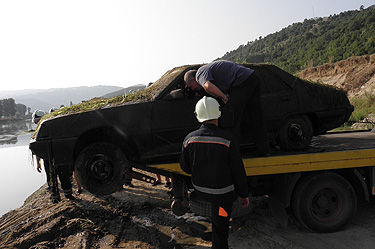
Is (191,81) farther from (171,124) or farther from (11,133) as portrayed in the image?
(11,133)

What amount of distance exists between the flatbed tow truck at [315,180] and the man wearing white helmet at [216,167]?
3.08 feet

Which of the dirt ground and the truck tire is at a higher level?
the truck tire

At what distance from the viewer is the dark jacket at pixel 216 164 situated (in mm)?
2307

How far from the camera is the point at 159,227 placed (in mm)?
3979

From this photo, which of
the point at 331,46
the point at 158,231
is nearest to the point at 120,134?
the point at 158,231

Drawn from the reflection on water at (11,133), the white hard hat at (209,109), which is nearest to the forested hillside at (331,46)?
the white hard hat at (209,109)

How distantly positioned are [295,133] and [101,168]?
2859 mm

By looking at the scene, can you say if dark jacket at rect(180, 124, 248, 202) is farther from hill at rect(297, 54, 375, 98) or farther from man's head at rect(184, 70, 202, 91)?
hill at rect(297, 54, 375, 98)

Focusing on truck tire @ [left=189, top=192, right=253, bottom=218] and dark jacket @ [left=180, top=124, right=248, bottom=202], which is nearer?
dark jacket @ [left=180, top=124, right=248, bottom=202]

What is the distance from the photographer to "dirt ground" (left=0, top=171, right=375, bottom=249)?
332 centimetres

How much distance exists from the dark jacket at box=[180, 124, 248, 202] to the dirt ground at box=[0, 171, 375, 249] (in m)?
1.25

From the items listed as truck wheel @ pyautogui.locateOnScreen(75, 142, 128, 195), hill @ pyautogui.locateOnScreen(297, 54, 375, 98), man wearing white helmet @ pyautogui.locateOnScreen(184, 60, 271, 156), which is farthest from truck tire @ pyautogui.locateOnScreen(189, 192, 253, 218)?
hill @ pyautogui.locateOnScreen(297, 54, 375, 98)

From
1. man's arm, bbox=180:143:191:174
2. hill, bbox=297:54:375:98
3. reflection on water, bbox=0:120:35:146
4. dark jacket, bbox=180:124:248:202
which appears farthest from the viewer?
reflection on water, bbox=0:120:35:146

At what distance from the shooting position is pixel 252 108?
347cm
